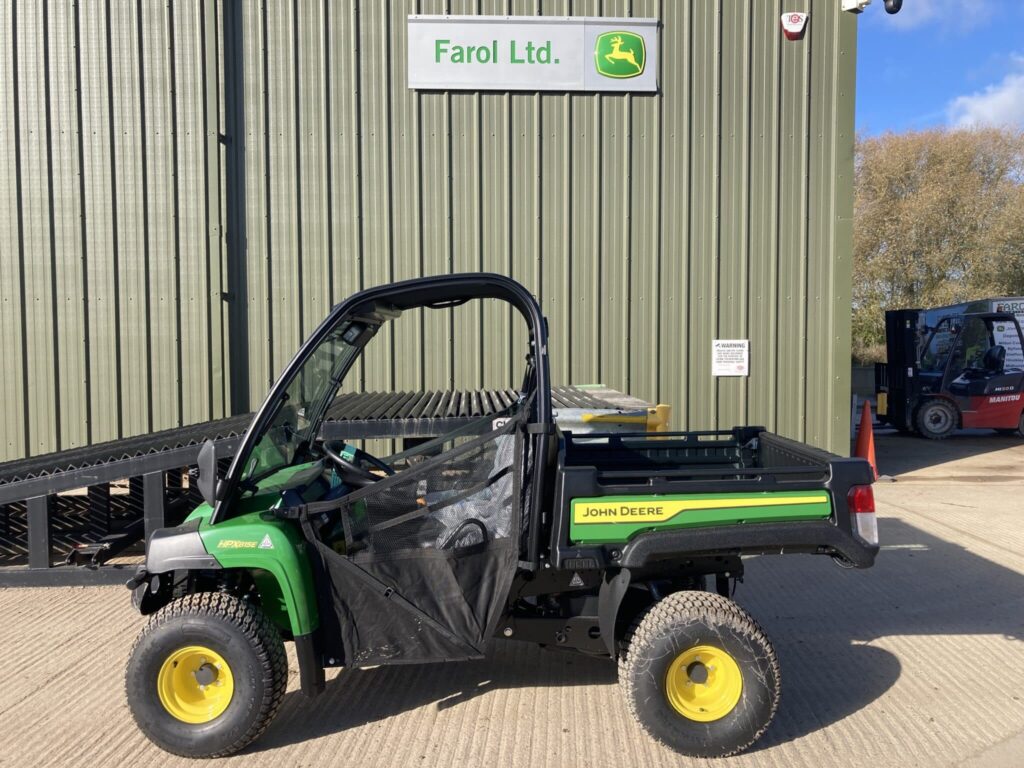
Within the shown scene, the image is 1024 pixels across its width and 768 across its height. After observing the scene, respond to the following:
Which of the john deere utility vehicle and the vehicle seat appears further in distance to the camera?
the vehicle seat

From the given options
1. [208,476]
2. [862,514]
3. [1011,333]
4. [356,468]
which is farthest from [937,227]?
[208,476]

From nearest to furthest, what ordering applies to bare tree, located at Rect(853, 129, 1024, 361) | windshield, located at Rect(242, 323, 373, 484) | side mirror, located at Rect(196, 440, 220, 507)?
side mirror, located at Rect(196, 440, 220, 507)
windshield, located at Rect(242, 323, 373, 484)
bare tree, located at Rect(853, 129, 1024, 361)

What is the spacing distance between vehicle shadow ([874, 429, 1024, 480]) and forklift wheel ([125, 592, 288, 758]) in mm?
8935

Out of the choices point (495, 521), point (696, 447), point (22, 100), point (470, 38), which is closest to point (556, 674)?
point (495, 521)

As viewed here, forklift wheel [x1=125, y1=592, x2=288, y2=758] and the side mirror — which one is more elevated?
the side mirror

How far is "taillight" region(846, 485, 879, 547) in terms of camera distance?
308 cm

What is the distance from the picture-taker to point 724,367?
8656mm

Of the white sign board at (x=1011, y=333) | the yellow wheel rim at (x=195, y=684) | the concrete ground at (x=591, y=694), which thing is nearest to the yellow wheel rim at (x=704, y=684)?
the concrete ground at (x=591, y=694)

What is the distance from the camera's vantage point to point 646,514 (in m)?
3.02

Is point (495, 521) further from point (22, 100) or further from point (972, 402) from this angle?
point (972, 402)

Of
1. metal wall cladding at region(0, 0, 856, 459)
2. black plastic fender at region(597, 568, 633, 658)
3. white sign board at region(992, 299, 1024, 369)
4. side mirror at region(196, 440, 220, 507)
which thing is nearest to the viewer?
side mirror at region(196, 440, 220, 507)

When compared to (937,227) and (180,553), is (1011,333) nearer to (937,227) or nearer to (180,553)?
(937,227)

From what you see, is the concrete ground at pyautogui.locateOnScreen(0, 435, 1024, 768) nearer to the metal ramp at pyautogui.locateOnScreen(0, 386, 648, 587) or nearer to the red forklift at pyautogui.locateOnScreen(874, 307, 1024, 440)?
the metal ramp at pyautogui.locateOnScreen(0, 386, 648, 587)

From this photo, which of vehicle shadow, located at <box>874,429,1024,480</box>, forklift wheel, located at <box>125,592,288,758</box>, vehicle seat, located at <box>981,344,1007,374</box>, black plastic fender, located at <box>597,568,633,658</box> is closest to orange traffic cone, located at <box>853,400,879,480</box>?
vehicle shadow, located at <box>874,429,1024,480</box>
